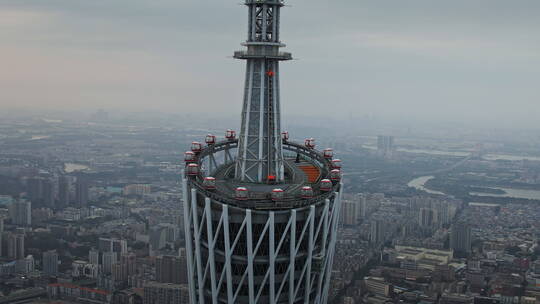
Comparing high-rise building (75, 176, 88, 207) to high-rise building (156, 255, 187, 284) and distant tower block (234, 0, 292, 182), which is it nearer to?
high-rise building (156, 255, 187, 284)

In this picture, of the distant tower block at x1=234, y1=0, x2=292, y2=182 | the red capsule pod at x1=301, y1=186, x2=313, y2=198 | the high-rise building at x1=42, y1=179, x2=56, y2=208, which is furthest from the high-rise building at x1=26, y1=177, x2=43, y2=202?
the red capsule pod at x1=301, y1=186, x2=313, y2=198

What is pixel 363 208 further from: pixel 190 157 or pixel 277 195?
pixel 277 195

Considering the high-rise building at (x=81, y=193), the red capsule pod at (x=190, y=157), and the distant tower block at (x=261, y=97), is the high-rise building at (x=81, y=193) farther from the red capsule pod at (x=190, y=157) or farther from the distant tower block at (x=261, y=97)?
the distant tower block at (x=261, y=97)

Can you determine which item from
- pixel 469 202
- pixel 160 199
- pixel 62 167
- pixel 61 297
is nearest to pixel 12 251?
pixel 61 297

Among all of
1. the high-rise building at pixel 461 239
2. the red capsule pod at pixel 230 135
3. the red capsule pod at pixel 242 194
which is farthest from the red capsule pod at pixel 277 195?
the high-rise building at pixel 461 239

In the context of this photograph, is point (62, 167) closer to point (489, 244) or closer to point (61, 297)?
point (61, 297)

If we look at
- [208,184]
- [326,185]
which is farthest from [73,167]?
[326,185]

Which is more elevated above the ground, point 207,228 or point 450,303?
point 207,228
